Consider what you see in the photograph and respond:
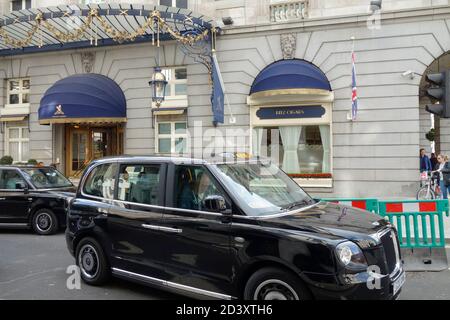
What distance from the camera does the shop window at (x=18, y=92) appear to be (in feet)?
62.2

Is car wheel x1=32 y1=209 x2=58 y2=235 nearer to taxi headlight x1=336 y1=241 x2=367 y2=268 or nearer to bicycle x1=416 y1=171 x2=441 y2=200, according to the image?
taxi headlight x1=336 y1=241 x2=367 y2=268

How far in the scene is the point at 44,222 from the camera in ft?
31.5

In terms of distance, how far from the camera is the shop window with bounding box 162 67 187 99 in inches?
649

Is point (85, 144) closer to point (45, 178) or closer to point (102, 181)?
point (45, 178)

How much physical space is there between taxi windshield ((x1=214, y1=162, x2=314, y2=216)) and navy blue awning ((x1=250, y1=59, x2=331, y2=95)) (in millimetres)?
9031

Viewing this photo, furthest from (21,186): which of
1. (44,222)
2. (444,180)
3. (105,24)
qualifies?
(444,180)

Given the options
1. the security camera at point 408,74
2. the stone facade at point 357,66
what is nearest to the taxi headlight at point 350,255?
the stone facade at point 357,66

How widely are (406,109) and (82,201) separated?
11.5 m

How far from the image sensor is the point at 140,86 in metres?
16.8

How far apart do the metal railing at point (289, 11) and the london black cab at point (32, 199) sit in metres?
9.52

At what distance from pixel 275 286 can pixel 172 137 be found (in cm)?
1292

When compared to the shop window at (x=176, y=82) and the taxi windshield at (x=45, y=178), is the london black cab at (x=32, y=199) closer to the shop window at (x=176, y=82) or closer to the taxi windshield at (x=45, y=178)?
the taxi windshield at (x=45, y=178)

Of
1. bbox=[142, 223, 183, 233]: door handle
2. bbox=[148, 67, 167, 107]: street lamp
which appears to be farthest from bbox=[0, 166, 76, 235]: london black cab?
bbox=[148, 67, 167, 107]: street lamp
